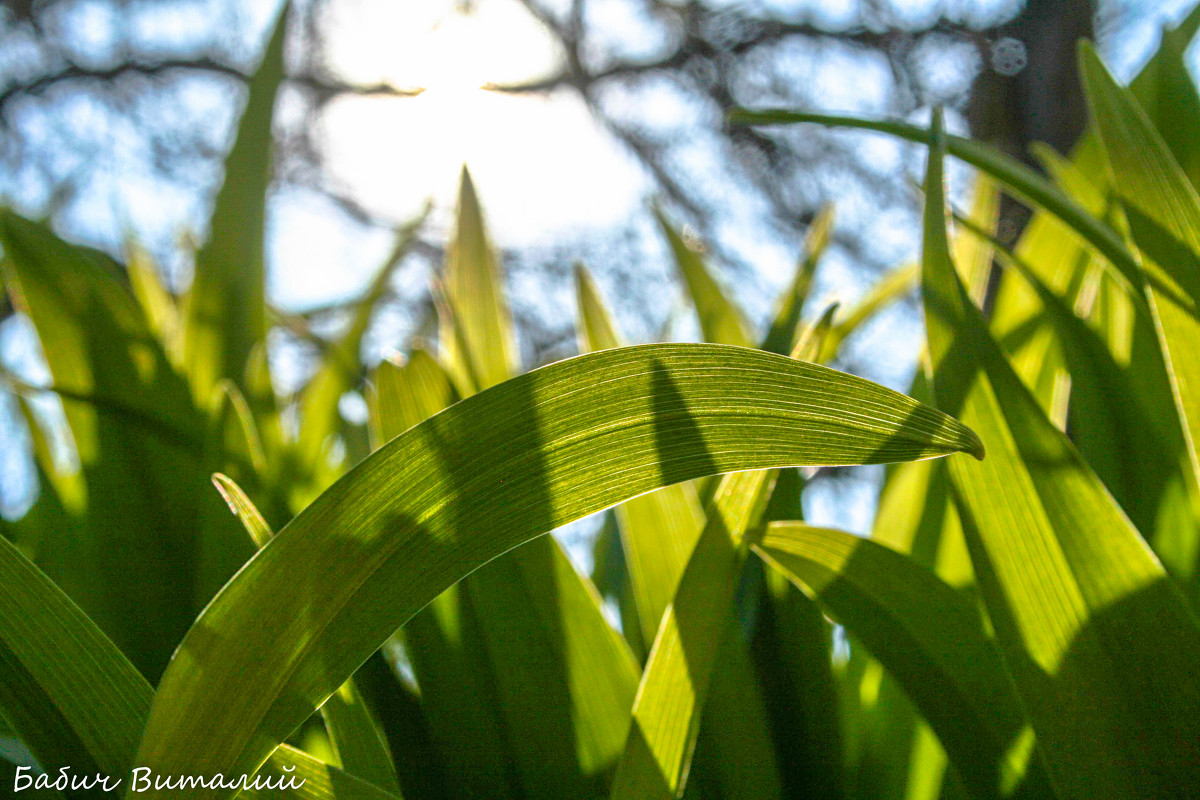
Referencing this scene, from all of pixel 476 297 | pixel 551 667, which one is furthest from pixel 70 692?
pixel 476 297

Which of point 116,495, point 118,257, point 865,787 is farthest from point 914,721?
point 118,257

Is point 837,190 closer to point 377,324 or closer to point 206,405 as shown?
point 377,324

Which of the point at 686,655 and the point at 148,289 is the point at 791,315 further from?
the point at 148,289

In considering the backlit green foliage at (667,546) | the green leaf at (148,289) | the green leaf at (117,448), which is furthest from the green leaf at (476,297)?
the green leaf at (148,289)

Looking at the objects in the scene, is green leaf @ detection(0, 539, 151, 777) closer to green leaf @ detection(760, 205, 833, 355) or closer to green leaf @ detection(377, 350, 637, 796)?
green leaf @ detection(377, 350, 637, 796)

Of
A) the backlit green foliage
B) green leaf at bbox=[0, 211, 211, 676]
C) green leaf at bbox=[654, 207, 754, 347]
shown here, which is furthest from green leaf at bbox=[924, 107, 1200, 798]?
green leaf at bbox=[0, 211, 211, 676]

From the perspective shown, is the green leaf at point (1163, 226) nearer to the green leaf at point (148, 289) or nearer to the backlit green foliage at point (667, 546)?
the backlit green foliage at point (667, 546)

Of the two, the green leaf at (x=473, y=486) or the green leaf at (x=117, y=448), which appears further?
the green leaf at (x=117, y=448)
